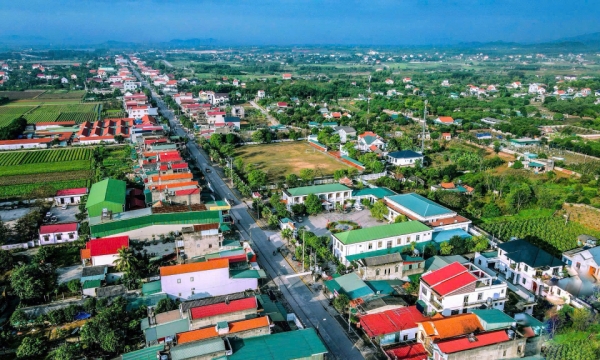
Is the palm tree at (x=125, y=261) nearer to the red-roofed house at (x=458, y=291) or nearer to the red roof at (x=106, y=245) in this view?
the red roof at (x=106, y=245)

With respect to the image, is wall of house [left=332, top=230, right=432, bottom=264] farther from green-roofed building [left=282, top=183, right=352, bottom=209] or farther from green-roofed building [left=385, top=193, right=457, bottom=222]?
green-roofed building [left=282, top=183, right=352, bottom=209]

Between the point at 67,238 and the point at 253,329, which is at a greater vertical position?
the point at 253,329

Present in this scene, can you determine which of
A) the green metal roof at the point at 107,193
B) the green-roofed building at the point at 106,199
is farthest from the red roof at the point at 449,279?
the green metal roof at the point at 107,193

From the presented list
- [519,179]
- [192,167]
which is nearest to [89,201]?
[192,167]

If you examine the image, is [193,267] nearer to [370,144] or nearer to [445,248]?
[445,248]

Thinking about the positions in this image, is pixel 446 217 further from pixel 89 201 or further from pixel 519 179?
pixel 89 201
